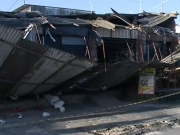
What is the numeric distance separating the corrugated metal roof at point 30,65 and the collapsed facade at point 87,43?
1.4 inches

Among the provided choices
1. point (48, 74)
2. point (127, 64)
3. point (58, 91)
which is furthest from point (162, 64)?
point (48, 74)

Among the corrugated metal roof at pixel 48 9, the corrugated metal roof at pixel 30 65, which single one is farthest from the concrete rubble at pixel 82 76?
the corrugated metal roof at pixel 48 9

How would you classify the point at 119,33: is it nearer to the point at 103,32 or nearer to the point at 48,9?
the point at 103,32

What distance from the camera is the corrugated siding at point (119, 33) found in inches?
504

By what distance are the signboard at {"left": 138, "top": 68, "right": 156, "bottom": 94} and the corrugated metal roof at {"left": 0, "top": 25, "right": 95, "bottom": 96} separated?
4905mm

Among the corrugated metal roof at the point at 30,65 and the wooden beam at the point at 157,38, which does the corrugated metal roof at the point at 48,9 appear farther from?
the corrugated metal roof at the point at 30,65

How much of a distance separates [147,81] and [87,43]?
401 centimetres

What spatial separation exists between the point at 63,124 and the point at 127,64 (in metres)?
3.63

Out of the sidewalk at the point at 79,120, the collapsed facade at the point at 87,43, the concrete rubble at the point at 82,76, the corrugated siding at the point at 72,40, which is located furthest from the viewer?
the corrugated siding at the point at 72,40

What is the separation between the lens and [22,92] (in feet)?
37.4

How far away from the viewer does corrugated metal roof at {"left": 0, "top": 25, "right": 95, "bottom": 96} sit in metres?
8.23

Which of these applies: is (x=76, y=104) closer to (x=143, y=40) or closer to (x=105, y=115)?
(x=105, y=115)

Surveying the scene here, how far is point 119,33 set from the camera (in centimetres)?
1331

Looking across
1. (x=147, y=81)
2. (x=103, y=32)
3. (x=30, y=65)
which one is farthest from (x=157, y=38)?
(x=30, y=65)
